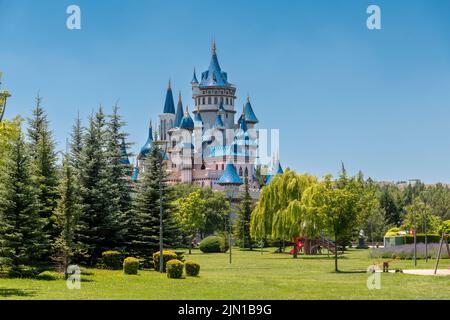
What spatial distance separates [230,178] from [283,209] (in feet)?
213

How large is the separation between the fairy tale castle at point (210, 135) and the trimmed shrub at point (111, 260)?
90.8 m

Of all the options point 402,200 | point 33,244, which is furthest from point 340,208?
point 402,200

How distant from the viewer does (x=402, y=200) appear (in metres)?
106

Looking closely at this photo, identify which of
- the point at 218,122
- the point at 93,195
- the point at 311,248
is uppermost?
the point at 218,122

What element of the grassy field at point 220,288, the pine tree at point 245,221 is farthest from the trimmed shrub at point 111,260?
the pine tree at point 245,221

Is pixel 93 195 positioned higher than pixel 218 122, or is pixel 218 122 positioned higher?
pixel 218 122

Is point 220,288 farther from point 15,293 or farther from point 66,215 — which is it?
point 66,215

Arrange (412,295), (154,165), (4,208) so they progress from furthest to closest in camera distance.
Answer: (154,165), (4,208), (412,295)

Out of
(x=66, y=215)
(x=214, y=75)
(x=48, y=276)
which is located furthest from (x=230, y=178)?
(x=48, y=276)

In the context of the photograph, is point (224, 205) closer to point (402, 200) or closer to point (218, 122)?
point (402, 200)
